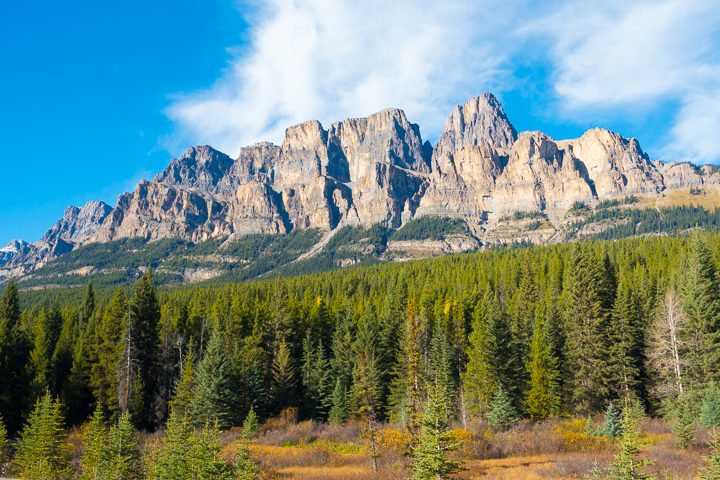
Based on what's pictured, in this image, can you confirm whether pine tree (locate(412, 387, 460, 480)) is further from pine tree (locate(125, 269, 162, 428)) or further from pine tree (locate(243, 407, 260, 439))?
pine tree (locate(125, 269, 162, 428))

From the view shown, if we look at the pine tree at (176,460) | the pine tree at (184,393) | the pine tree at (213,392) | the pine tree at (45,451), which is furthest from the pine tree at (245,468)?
the pine tree at (184,393)

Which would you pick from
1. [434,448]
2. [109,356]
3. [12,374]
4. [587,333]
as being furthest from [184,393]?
[587,333]

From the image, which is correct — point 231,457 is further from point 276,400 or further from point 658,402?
point 658,402

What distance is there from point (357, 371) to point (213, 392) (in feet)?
44.7

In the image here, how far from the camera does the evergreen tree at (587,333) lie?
43188mm

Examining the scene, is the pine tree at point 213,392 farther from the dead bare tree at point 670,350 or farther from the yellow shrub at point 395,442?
the dead bare tree at point 670,350

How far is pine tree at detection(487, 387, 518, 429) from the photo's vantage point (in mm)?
40219

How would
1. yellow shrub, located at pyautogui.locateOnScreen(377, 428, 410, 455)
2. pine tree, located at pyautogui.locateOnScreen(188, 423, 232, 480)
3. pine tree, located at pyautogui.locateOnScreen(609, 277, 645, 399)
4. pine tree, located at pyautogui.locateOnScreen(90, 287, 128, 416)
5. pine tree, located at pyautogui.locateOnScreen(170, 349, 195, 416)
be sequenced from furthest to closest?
pine tree, located at pyautogui.locateOnScreen(170, 349, 195, 416) < pine tree, located at pyautogui.locateOnScreen(90, 287, 128, 416) < pine tree, located at pyautogui.locateOnScreen(609, 277, 645, 399) < yellow shrub, located at pyautogui.locateOnScreen(377, 428, 410, 455) < pine tree, located at pyautogui.locateOnScreen(188, 423, 232, 480)

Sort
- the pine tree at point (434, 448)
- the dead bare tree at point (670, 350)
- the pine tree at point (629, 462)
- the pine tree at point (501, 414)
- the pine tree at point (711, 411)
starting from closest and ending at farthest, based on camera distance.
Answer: the pine tree at point (629, 462), the pine tree at point (434, 448), the pine tree at point (711, 411), the dead bare tree at point (670, 350), the pine tree at point (501, 414)

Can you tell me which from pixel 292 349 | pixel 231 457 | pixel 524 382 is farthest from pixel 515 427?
pixel 292 349

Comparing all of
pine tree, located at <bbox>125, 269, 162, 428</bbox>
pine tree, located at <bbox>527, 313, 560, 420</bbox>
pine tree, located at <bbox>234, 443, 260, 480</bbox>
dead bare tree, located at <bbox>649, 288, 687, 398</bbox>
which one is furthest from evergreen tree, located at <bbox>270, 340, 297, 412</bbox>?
dead bare tree, located at <bbox>649, 288, 687, 398</bbox>

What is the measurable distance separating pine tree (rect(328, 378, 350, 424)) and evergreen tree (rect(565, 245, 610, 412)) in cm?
2259

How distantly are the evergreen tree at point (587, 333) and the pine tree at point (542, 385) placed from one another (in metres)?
1.99

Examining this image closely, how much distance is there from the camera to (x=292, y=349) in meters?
62.4
